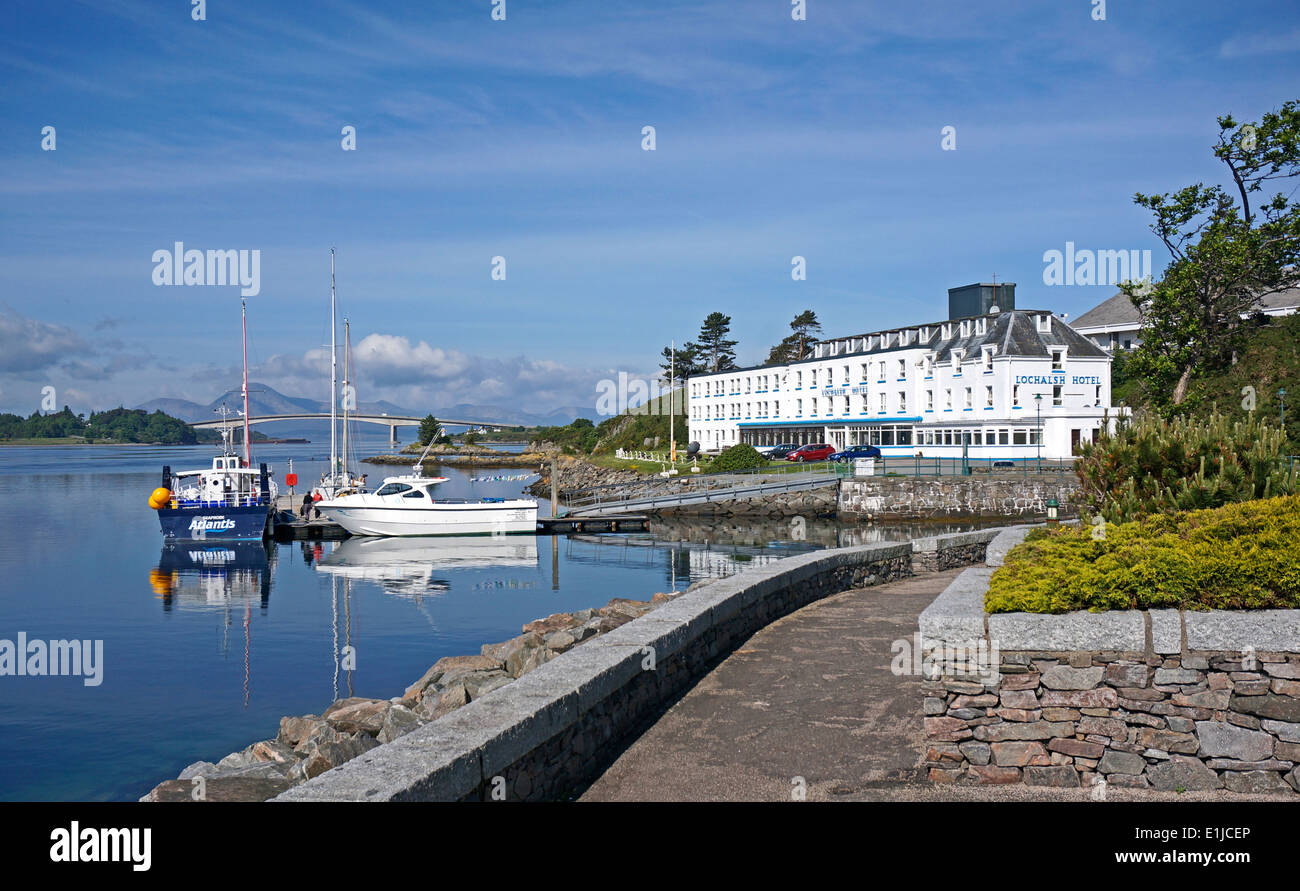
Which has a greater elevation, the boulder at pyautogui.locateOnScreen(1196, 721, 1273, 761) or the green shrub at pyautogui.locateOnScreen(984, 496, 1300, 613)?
the green shrub at pyautogui.locateOnScreen(984, 496, 1300, 613)

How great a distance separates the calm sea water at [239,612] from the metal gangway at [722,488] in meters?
2.99

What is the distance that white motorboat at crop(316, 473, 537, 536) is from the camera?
1854 inches

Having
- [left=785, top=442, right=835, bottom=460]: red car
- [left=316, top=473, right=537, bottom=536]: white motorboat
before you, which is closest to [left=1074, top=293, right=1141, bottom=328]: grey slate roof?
[left=785, top=442, right=835, bottom=460]: red car

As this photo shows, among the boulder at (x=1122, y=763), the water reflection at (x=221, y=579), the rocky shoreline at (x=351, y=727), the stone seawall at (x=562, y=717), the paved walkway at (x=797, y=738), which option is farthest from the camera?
the water reflection at (x=221, y=579)

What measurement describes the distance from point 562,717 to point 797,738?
84.7 inches

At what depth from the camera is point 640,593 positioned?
1277 inches

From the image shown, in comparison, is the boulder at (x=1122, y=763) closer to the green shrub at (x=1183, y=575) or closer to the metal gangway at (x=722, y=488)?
the green shrub at (x=1183, y=575)

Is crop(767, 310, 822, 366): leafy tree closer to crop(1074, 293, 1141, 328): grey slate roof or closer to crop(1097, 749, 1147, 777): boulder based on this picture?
crop(1074, 293, 1141, 328): grey slate roof

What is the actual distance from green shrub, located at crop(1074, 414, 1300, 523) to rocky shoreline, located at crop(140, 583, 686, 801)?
19.2ft

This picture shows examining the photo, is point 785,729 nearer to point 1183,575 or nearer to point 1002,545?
point 1183,575

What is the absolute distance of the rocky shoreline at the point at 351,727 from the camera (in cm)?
830

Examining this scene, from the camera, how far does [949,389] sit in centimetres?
6631

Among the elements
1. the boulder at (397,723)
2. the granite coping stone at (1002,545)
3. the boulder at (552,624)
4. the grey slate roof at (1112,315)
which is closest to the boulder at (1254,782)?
the granite coping stone at (1002,545)

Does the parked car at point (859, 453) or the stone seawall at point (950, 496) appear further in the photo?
the parked car at point (859, 453)
